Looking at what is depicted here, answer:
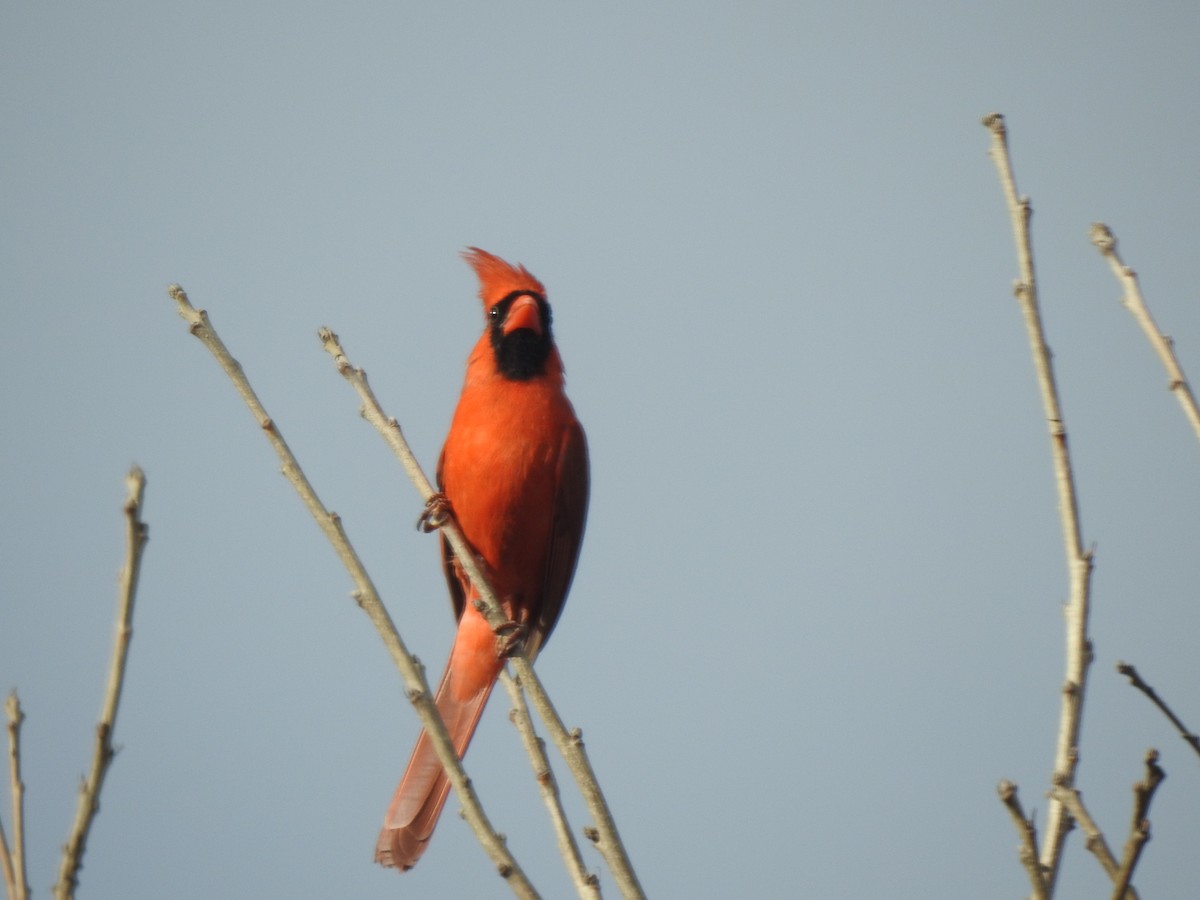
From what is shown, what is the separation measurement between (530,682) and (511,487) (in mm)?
1918

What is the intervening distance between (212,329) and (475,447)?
75.7 inches

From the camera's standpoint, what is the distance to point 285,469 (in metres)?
2.26

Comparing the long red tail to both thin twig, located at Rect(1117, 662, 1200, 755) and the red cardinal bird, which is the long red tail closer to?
the red cardinal bird

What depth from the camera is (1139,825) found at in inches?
60.2

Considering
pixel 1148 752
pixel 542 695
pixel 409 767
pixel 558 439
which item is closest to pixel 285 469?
pixel 542 695

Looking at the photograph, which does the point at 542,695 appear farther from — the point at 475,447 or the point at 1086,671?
the point at 475,447

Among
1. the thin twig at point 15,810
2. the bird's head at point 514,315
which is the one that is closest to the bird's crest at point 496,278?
the bird's head at point 514,315

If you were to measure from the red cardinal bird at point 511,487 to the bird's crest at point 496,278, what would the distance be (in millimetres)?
12

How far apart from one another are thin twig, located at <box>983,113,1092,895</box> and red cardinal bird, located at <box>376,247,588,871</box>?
2.34 metres

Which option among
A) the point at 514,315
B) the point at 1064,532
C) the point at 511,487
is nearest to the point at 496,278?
the point at 514,315

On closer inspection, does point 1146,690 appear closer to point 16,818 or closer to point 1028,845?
point 1028,845

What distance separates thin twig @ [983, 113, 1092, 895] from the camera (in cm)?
172

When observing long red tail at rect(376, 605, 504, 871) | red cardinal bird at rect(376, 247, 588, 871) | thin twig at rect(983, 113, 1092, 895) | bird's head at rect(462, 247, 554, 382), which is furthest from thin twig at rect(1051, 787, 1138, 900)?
bird's head at rect(462, 247, 554, 382)

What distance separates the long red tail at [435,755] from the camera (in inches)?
147
